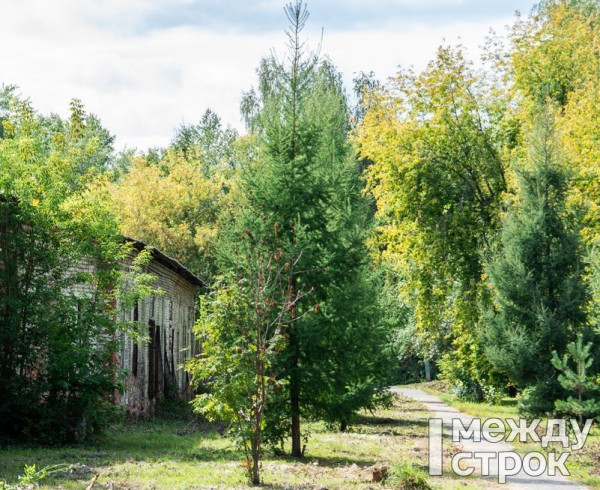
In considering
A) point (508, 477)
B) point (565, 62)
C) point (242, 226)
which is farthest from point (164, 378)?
point (565, 62)

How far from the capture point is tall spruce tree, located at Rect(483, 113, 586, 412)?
1702cm

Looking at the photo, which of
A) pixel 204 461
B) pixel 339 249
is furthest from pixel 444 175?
pixel 204 461

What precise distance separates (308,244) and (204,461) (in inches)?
141

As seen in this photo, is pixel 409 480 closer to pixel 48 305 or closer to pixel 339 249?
pixel 339 249

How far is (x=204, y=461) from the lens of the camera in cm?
1198

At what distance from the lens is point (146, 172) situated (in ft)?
118

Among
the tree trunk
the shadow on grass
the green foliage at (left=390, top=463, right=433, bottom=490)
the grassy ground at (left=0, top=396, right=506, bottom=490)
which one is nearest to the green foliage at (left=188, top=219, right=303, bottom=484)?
the grassy ground at (left=0, top=396, right=506, bottom=490)

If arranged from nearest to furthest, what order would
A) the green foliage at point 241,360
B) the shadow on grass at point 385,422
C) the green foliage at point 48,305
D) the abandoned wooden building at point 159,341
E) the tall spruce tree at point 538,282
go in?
1. the green foliage at point 241,360
2. the green foliage at point 48,305
3. the tall spruce tree at point 538,282
4. the abandoned wooden building at point 159,341
5. the shadow on grass at point 385,422

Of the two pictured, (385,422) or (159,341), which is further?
(159,341)

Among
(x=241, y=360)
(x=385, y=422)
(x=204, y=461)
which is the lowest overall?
(x=385, y=422)

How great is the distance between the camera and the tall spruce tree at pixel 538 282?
17.0 m

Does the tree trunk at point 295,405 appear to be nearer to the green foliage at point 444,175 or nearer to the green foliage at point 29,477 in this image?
the green foliage at point 29,477

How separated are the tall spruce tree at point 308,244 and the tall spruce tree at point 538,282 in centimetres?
518

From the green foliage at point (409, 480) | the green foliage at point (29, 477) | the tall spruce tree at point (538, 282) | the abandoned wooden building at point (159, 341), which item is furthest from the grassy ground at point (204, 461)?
the tall spruce tree at point (538, 282)
